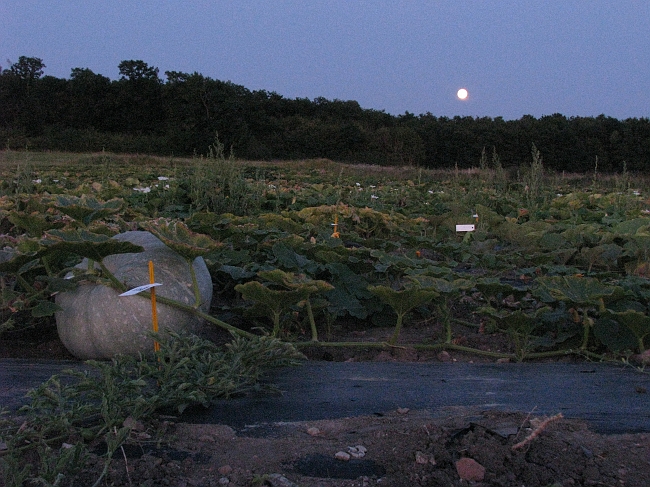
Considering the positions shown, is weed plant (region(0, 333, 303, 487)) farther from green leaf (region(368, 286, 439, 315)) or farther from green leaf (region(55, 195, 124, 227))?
green leaf (region(55, 195, 124, 227))

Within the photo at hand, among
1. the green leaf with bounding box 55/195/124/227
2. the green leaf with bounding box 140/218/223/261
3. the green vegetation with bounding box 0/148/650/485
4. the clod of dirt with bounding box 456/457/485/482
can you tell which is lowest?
the clod of dirt with bounding box 456/457/485/482

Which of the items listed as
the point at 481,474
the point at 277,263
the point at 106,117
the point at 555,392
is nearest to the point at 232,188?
the point at 277,263

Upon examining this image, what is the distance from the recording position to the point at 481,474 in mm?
1496

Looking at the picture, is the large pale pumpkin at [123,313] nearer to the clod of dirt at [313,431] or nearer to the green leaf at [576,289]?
the clod of dirt at [313,431]

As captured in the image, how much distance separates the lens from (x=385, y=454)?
163 cm

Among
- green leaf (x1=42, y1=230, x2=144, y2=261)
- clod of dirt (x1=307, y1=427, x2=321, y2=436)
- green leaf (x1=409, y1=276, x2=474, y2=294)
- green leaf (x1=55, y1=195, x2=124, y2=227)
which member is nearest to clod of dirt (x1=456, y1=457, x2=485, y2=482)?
clod of dirt (x1=307, y1=427, x2=321, y2=436)

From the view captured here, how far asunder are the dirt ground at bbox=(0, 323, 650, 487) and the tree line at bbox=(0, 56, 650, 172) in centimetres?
2493

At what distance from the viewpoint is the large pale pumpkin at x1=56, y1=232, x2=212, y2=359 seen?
2.64 meters

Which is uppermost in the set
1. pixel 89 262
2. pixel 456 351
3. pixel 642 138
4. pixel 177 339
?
pixel 642 138

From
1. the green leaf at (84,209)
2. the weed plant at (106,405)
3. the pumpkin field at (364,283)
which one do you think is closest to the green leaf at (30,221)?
the pumpkin field at (364,283)

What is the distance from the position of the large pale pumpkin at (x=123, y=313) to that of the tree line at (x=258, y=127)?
23.6m

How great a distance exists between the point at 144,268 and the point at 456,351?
1.46 meters

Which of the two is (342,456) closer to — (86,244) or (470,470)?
(470,470)

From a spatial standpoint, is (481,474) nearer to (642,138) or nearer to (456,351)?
(456,351)
